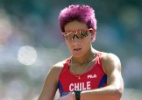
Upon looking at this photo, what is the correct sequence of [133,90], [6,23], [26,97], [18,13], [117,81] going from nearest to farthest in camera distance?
1. [117,81]
2. [26,97]
3. [133,90]
4. [6,23]
5. [18,13]

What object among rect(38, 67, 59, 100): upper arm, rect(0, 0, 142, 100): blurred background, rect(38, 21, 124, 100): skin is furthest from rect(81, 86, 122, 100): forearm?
rect(0, 0, 142, 100): blurred background

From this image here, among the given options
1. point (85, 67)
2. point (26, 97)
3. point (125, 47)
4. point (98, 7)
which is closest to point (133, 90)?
point (125, 47)

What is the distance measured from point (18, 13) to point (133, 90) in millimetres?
4023

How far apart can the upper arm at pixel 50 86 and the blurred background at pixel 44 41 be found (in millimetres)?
5051

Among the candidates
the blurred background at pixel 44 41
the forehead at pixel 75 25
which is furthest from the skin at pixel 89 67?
the blurred background at pixel 44 41

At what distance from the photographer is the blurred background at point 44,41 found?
8781 millimetres

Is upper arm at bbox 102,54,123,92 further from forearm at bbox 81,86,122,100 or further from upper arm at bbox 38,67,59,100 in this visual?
upper arm at bbox 38,67,59,100

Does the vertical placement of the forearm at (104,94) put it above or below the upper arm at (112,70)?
below

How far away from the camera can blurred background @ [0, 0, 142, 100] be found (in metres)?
8.78

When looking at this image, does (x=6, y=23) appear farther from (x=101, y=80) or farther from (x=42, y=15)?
(x=101, y=80)

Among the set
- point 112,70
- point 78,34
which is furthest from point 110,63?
point 78,34

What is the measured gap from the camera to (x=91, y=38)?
3.28 metres

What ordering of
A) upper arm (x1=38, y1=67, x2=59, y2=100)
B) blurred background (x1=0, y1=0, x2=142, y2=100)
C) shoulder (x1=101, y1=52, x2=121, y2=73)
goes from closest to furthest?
shoulder (x1=101, y1=52, x2=121, y2=73)
upper arm (x1=38, y1=67, x2=59, y2=100)
blurred background (x1=0, y1=0, x2=142, y2=100)

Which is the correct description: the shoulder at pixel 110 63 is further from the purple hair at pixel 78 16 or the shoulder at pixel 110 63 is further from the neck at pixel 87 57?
the purple hair at pixel 78 16
